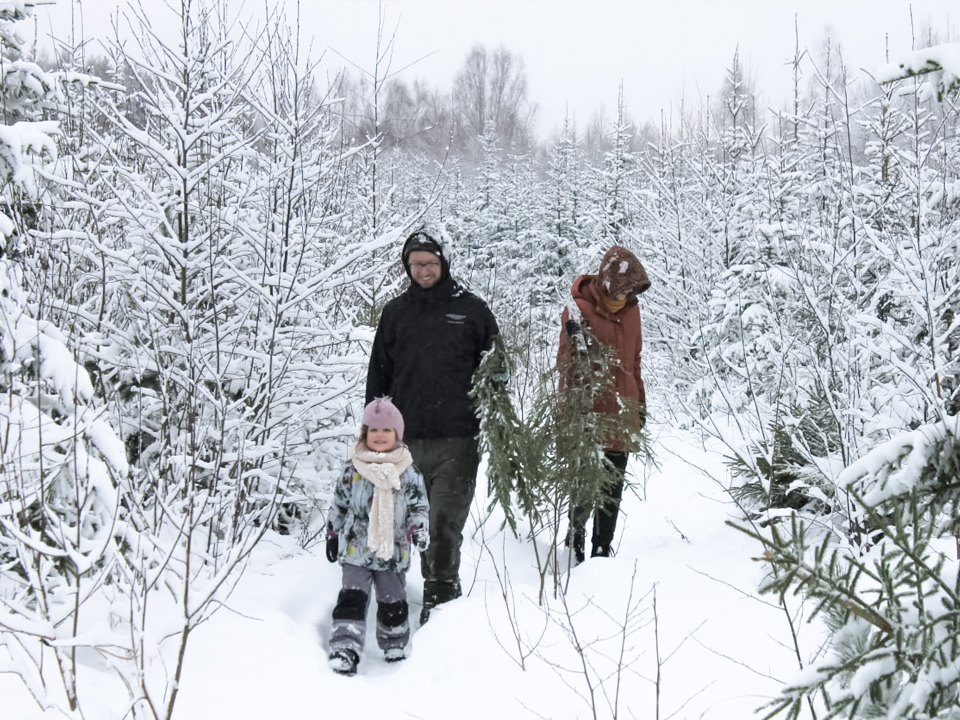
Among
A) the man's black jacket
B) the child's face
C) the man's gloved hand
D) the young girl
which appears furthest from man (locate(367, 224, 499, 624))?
the man's gloved hand

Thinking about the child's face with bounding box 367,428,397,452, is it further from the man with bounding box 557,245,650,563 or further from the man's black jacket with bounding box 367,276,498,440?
the man with bounding box 557,245,650,563

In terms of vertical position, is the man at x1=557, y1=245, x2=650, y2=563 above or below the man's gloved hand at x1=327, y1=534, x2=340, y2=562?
above

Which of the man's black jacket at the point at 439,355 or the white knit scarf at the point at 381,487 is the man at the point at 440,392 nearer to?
the man's black jacket at the point at 439,355

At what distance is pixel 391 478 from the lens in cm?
363

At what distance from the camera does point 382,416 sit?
3674 millimetres

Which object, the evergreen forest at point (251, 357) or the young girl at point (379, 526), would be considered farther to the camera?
the young girl at point (379, 526)

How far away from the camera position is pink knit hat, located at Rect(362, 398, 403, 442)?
12.0ft

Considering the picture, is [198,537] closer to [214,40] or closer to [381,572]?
[381,572]

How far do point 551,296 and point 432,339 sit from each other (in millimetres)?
22547

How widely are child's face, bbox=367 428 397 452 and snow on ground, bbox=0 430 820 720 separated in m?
0.75

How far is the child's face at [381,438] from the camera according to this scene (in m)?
3.68

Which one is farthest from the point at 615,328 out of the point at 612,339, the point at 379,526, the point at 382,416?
the point at 379,526

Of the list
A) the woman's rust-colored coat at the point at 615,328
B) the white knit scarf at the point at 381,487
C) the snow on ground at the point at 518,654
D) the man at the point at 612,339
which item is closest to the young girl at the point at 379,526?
the white knit scarf at the point at 381,487

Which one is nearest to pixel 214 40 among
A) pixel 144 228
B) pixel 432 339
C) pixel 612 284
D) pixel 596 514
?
pixel 144 228
